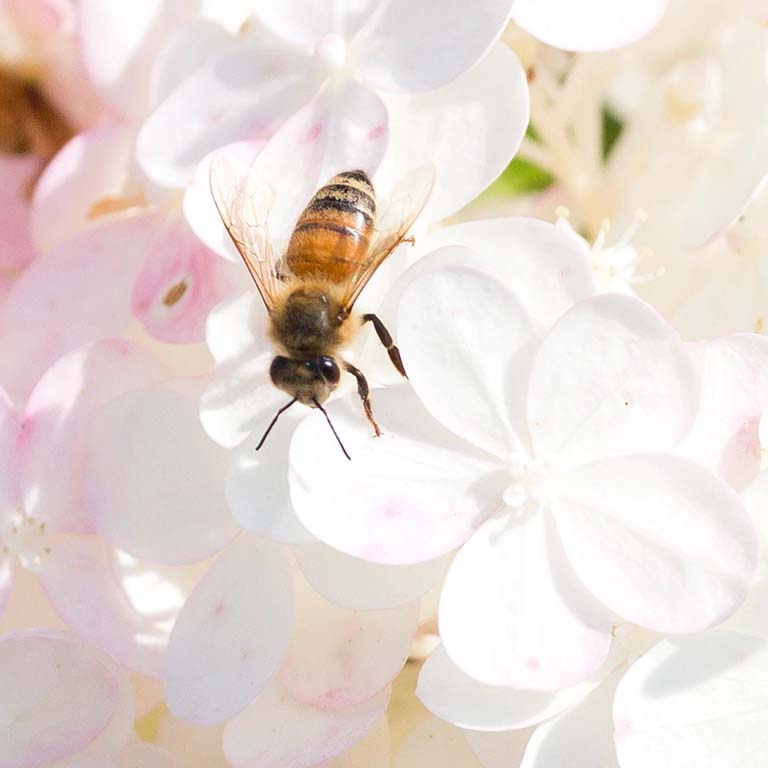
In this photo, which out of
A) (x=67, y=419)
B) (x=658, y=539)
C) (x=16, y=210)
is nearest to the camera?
(x=658, y=539)

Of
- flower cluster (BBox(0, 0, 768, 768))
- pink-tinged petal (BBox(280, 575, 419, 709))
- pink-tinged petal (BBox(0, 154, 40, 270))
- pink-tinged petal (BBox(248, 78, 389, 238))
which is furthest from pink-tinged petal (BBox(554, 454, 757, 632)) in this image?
pink-tinged petal (BBox(0, 154, 40, 270))

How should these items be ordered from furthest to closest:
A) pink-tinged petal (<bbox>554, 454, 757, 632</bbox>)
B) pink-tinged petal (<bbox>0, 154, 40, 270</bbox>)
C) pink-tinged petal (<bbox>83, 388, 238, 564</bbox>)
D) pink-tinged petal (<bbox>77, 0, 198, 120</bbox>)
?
pink-tinged petal (<bbox>0, 154, 40, 270</bbox>) < pink-tinged petal (<bbox>77, 0, 198, 120</bbox>) < pink-tinged petal (<bbox>83, 388, 238, 564</bbox>) < pink-tinged petal (<bbox>554, 454, 757, 632</bbox>)

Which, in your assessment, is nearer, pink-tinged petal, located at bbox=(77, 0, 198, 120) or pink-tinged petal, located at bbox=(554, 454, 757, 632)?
pink-tinged petal, located at bbox=(554, 454, 757, 632)

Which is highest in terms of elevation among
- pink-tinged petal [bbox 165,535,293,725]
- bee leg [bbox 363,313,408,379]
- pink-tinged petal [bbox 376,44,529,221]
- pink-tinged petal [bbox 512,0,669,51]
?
pink-tinged petal [bbox 512,0,669,51]

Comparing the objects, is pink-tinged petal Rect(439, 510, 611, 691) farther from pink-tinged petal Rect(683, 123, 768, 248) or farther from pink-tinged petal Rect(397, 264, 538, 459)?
pink-tinged petal Rect(683, 123, 768, 248)

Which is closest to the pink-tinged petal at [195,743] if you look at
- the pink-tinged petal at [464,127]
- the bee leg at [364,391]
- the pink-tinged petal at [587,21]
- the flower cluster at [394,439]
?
the flower cluster at [394,439]

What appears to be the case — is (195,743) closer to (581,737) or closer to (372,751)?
(372,751)

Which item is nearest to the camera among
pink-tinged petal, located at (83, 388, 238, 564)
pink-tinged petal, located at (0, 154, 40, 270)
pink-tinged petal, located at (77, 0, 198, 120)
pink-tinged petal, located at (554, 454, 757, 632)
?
pink-tinged petal, located at (554, 454, 757, 632)

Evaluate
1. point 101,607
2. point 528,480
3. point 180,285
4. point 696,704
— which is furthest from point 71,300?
point 696,704
